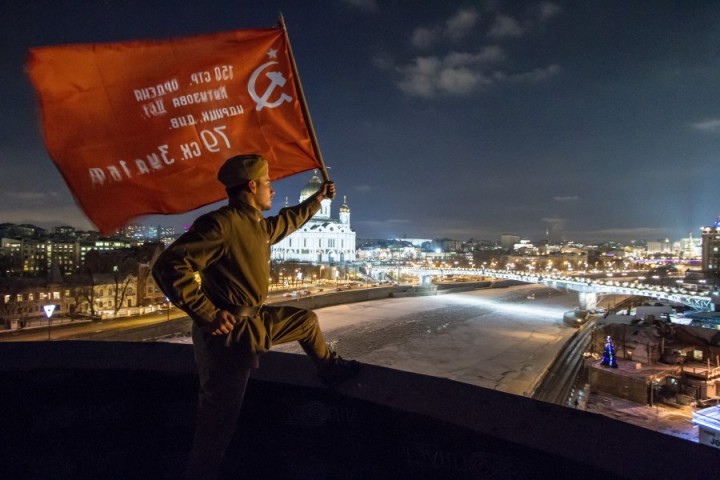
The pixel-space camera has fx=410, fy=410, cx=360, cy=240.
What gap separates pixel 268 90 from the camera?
2.71 m

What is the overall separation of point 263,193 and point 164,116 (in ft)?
3.91

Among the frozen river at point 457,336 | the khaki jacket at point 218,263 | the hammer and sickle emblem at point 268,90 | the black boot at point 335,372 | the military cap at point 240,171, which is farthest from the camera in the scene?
the frozen river at point 457,336

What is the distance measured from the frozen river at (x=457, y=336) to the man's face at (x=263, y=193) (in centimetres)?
1339

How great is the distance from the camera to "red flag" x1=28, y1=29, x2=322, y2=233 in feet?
7.84

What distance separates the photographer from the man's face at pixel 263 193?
1.81m

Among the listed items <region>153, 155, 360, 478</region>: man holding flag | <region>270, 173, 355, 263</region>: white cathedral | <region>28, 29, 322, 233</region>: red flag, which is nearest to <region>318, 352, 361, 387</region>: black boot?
<region>153, 155, 360, 478</region>: man holding flag

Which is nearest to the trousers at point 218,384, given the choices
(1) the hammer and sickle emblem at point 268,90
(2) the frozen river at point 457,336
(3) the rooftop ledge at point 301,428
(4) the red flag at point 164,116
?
(3) the rooftop ledge at point 301,428

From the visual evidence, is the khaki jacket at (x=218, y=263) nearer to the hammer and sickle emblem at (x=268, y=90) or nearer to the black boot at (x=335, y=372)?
the black boot at (x=335, y=372)

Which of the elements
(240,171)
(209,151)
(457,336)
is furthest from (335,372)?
(457,336)

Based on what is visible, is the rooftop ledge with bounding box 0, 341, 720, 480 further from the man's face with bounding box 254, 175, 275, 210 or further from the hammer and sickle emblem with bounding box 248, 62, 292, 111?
the hammer and sickle emblem with bounding box 248, 62, 292, 111

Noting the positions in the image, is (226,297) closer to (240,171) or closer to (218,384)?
(218,384)

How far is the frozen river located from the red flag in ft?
42.1

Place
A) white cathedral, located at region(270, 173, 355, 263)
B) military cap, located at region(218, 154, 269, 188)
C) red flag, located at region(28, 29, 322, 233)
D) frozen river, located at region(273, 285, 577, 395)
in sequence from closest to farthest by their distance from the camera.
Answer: military cap, located at region(218, 154, 269, 188) < red flag, located at region(28, 29, 322, 233) < frozen river, located at region(273, 285, 577, 395) < white cathedral, located at region(270, 173, 355, 263)

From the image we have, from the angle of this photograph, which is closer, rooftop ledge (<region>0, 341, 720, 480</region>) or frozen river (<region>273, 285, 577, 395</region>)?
rooftop ledge (<region>0, 341, 720, 480</region>)
